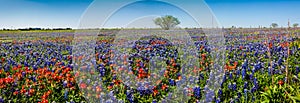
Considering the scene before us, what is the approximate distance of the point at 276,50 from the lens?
1002 centimetres

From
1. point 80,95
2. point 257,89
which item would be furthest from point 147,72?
point 257,89

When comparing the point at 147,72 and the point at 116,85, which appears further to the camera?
the point at 147,72

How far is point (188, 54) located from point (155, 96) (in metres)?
4.76

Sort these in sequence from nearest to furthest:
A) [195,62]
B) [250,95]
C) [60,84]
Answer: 1. [250,95]
2. [60,84]
3. [195,62]

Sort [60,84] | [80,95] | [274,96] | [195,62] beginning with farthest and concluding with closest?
[195,62] → [60,84] → [80,95] → [274,96]

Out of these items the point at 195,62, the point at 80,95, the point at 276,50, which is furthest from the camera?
the point at 276,50

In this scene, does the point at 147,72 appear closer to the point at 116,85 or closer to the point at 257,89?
the point at 116,85

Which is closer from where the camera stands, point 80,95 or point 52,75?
point 80,95

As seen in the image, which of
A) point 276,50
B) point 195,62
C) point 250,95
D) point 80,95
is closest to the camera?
point 250,95

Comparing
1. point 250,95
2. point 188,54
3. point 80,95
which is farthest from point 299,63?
point 80,95

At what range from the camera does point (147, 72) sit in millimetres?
7699

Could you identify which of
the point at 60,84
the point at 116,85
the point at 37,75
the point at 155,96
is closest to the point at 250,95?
the point at 155,96

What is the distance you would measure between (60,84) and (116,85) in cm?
102

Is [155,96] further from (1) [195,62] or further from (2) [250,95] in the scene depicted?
(1) [195,62]
